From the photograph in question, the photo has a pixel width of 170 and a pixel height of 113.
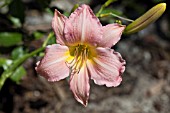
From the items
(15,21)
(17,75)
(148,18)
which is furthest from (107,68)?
(15,21)

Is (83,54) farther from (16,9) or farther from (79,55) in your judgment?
(16,9)

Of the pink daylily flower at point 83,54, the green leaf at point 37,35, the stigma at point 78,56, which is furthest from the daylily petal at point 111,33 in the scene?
the green leaf at point 37,35

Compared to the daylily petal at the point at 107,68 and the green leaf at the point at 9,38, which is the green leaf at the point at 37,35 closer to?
the green leaf at the point at 9,38

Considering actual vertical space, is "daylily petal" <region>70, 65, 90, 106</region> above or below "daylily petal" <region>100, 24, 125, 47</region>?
below

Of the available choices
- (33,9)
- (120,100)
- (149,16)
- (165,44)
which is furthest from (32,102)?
(149,16)

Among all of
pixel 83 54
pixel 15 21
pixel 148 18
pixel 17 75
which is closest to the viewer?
pixel 148 18

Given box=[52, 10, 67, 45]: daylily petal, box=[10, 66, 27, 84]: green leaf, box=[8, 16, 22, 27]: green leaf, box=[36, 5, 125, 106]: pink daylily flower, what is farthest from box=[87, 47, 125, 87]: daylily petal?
box=[8, 16, 22, 27]: green leaf

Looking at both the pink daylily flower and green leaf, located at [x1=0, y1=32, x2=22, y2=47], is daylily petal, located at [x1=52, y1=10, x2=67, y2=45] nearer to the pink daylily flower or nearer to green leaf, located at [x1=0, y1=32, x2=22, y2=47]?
the pink daylily flower

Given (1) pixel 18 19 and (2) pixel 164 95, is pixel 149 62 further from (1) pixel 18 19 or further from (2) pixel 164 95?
(1) pixel 18 19
